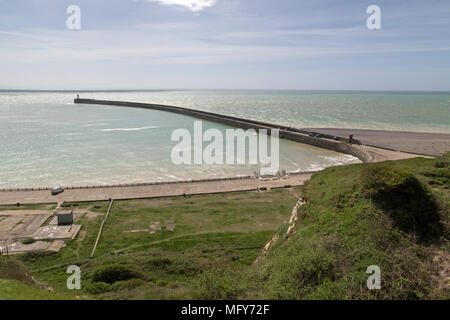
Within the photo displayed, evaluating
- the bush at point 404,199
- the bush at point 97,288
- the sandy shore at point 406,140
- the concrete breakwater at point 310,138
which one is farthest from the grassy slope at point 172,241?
the sandy shore at point 406,140

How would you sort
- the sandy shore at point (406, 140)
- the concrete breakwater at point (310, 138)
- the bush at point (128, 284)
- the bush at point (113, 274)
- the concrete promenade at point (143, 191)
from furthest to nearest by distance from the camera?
1. the sandy shore at point (406, 140)
2. the concrete breakwater at point (310, 138)
3. the concrete promenade at point (143, 191)
4. the bush at point (113, 274)
5. the bush at point (128, 284)

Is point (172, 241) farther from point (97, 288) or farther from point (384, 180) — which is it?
point (384, 180)

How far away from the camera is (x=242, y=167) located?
4578cm

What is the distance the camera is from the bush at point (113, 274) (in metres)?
16.1

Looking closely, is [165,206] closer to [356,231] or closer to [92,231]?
[92,231]

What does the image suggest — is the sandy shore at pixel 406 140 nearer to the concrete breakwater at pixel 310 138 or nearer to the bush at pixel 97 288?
the concrete breakwater at pixel 310 138

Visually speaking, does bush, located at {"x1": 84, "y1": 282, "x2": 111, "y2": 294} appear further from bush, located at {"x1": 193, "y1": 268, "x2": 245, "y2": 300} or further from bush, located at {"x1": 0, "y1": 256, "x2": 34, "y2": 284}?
bush, located at {"x1": 193, "y1": 268, "x2": 245, "y2": 300}

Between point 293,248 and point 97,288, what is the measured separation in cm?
1026

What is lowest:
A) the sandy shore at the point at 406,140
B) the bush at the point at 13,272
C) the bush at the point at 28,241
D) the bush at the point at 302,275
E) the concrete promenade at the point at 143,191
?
the bush at the point at 28,241

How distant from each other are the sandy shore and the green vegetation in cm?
3986

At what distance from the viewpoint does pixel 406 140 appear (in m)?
64.9

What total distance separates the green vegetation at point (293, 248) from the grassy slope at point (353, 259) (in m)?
0.03

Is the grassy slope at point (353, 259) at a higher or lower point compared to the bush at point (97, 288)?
higher

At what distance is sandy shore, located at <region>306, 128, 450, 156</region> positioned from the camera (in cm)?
5559
